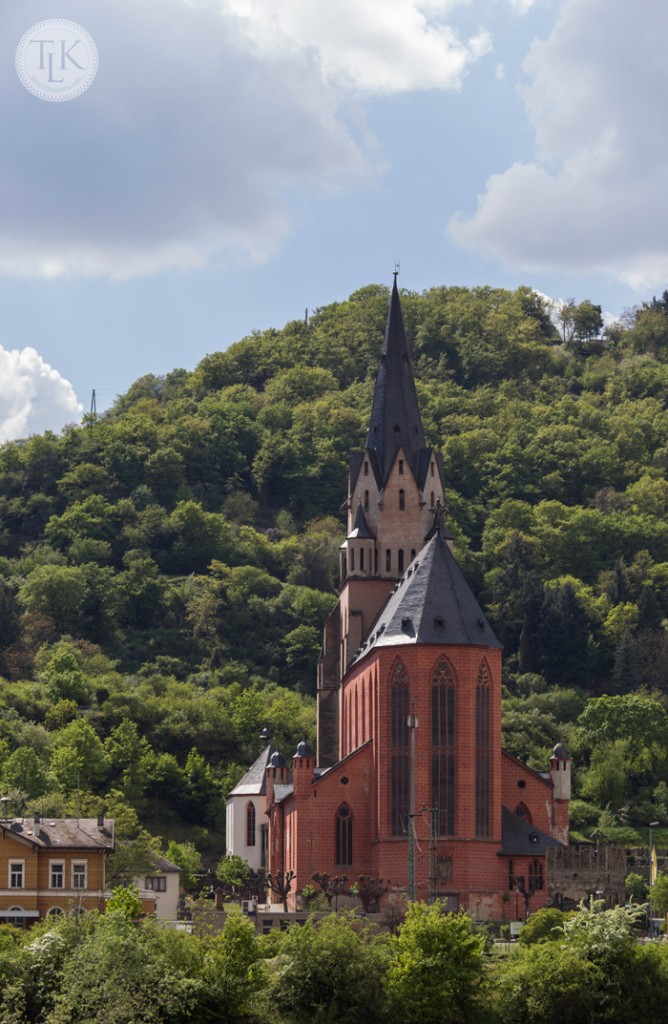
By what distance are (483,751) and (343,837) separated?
8.04 m

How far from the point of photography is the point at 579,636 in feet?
634

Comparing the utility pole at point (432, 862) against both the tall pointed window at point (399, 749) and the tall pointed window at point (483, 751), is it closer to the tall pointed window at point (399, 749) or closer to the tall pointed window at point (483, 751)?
the tall pointed window at point (399, 749)

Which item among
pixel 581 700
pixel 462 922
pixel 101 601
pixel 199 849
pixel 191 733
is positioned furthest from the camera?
pixel 101 601

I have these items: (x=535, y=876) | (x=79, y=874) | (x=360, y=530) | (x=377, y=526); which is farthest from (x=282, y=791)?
(x=79, y=874)

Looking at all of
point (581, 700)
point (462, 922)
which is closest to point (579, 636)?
point (581, 700)

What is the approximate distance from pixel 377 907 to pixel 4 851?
1943 cm

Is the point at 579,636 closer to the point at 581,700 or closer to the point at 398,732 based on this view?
the point at 581,700

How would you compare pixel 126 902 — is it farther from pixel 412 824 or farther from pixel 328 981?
pixel 328 981

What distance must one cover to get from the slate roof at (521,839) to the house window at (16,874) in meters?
24.6

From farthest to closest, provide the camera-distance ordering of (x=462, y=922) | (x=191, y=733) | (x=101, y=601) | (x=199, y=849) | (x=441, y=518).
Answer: (x=101, y=601), (x=191, y=733), (x=199, y=849), (x=441, y=518), (x=462, y=922)

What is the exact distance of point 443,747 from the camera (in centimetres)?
12012

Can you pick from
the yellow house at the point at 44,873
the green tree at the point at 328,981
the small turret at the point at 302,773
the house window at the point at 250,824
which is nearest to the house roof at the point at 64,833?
the yellow house at the point at 44,873

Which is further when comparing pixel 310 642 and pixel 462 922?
pixel 310 642

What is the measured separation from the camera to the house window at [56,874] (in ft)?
355
